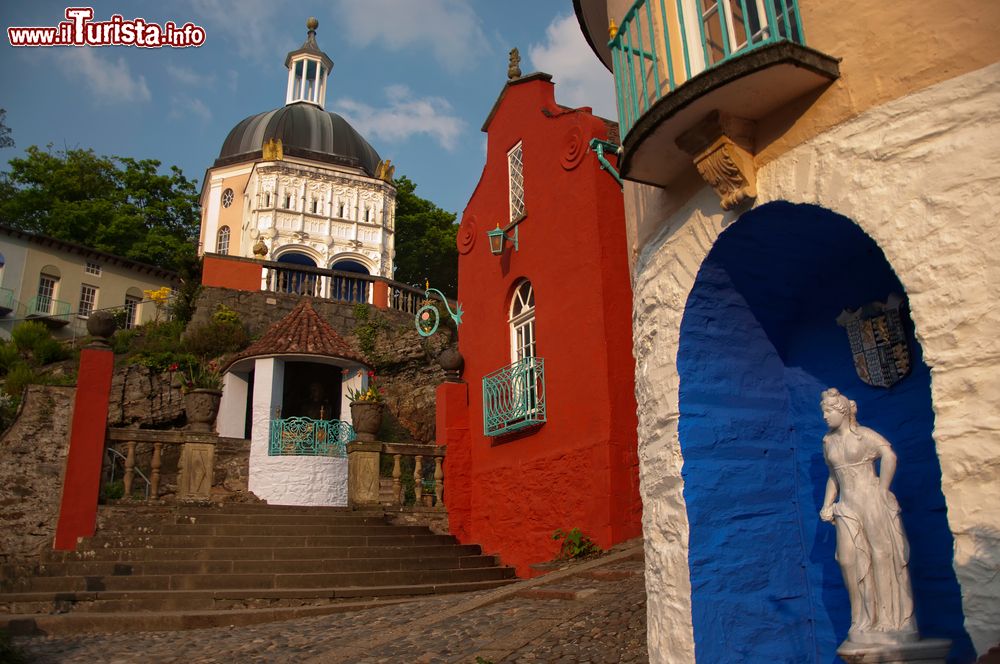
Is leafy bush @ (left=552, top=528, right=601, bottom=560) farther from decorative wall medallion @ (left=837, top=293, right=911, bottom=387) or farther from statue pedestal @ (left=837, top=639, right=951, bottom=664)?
statue pedestal @ (left=837, top=639, right=951, bottom=664)

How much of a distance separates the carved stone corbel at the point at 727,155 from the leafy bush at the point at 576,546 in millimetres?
6006

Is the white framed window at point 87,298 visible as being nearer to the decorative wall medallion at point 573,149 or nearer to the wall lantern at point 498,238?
the wall lantern at point 498,238

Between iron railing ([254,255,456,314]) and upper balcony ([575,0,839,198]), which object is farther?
iron railing ([254,255,456,314])

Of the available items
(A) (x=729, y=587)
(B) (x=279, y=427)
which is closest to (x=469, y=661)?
(A) (x=729, y=587)

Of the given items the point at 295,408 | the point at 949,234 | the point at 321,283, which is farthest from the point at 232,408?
the point at 949,234

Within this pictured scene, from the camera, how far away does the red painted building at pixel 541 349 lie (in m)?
10.0

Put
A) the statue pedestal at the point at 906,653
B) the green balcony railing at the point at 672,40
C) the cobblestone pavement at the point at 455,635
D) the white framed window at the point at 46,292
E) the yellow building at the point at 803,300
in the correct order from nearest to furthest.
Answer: the yellow building at the point at 803,300 < the statue pedestal at the point at 906,653 < the green balcony railing at the point at 672,40 < the cobblestone pavement at the point at 455,635 < the white framed window at the point at 46,292

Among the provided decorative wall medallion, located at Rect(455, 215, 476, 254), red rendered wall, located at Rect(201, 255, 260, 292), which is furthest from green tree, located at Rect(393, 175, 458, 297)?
decorative wall medallion, located at Rect(455, 215, 476, 254)

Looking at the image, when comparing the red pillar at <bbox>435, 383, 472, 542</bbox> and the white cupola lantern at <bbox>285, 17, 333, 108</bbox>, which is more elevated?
the white cupola lantern at <bbox>285, 17, 333, 108</bbox>

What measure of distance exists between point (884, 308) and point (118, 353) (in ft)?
73.8

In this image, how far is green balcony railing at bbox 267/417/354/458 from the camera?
15.3m

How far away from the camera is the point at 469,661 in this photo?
240 inches

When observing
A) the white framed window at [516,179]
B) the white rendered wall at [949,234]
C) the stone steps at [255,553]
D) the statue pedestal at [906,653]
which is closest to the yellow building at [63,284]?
the stone steps at [255,553]

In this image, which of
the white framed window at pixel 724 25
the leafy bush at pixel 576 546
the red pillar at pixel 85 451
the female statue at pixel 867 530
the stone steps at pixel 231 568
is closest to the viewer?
the female statue at pixel 867 530
